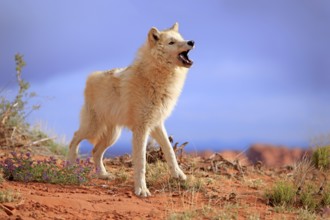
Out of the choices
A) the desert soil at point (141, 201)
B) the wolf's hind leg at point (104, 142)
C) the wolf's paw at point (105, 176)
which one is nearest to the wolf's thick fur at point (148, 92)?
the desert soil at point (141, 201)

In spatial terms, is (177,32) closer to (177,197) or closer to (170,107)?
(170,107)

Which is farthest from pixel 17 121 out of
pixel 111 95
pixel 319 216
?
pixel 319 216

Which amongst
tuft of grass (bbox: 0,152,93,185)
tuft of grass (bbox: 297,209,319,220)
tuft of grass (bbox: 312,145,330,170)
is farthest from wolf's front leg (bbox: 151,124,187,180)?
tuft of grass (bbox: 312,145,330,170)

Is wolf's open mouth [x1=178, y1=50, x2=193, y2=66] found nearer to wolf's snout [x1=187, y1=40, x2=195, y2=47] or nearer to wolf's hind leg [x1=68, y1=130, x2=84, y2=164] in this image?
wolf's snout [x1=187, y1=40, x2=195, y2=47]

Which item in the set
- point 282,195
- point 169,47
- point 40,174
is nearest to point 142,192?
point 40,174

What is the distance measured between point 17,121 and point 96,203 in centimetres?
690

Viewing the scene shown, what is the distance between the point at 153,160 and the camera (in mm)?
9336

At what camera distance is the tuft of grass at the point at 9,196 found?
18.2 ft

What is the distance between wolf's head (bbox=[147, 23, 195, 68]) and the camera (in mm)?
6764

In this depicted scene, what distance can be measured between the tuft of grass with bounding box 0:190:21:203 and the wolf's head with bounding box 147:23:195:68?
9.09ft

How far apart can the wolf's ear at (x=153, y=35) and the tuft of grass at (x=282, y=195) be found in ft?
9.36

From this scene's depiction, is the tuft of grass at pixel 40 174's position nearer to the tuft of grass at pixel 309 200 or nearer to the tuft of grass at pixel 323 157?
the tuft of grass at pixel 309 200

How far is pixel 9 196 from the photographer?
5.59m

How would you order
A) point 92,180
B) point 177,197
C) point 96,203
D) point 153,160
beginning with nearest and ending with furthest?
point 96,203 < point 177,197 < point 92,180 < point 153,160
